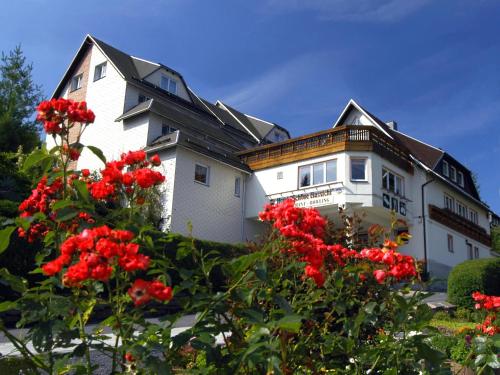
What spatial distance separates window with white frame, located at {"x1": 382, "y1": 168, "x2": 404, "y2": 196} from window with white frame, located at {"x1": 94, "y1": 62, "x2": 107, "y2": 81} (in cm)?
1532

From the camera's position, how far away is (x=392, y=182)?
922 inches

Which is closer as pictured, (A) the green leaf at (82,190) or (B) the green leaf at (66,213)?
(B) the green leaf at (66,213)

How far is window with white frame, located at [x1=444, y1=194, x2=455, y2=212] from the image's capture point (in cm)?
2664

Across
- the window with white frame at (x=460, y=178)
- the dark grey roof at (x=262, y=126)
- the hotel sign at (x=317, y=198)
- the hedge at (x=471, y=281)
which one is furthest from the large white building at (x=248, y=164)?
the hedge at (x=471, y=281)

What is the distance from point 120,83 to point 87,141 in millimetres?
3614

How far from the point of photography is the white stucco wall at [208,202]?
21.1m

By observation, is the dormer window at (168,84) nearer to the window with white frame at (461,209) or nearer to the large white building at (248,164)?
the large white building at (248,164)

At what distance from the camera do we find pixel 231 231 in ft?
76.5

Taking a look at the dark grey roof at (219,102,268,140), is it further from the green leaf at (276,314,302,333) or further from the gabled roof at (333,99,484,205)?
the green leaf at (276,314,302,333)

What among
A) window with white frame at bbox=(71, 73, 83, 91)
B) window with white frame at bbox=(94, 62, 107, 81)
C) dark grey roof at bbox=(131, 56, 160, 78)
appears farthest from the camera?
window with white frame at bbox=(71, 73, 83, 91)

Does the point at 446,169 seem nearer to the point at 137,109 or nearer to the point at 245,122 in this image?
the point at 245,122

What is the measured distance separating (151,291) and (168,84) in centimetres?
2623

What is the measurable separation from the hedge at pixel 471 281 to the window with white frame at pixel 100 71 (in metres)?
19.8

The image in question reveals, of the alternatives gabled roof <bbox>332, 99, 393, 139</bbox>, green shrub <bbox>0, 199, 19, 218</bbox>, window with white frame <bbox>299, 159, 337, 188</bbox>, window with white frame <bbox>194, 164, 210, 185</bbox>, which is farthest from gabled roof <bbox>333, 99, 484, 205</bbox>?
green shrub <bbox>0, 199, 19, 218</bbox>
